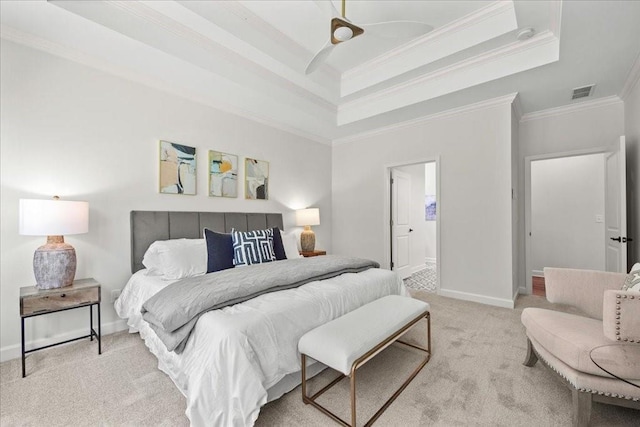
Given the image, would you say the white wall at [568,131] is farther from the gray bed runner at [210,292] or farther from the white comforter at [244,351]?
the white comforter at [244,351]

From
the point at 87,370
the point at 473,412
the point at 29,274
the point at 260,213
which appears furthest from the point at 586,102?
the point at 29,274

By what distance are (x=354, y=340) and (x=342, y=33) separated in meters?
2.01

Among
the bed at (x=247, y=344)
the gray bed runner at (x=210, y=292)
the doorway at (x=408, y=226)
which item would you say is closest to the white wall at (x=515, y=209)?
the doorway at (x=408, y=226)

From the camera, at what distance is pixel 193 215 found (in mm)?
3240

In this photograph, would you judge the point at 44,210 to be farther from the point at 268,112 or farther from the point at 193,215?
the point at 268,112

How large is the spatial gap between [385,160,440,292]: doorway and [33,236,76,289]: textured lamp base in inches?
156

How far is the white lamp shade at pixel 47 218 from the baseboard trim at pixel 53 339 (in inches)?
38.8

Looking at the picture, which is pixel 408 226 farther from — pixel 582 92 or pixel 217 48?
pixel 217 48

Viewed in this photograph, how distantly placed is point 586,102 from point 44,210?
19.1 ft

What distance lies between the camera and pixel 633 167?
3.06m

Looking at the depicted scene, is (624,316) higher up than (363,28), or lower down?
lower down

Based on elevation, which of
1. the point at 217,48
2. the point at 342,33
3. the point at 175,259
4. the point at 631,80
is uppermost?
the point at 217,48

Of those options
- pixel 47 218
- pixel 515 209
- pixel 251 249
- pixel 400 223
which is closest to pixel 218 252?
pixel 251 249

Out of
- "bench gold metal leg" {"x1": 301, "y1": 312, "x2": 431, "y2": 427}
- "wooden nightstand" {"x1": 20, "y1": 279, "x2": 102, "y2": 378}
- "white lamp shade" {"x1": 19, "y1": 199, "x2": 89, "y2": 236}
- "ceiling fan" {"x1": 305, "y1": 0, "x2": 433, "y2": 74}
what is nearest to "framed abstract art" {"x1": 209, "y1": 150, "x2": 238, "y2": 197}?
"white lamp shade" {"x1": 19, "y1": 199, "x2": 89, "y2": 236}
